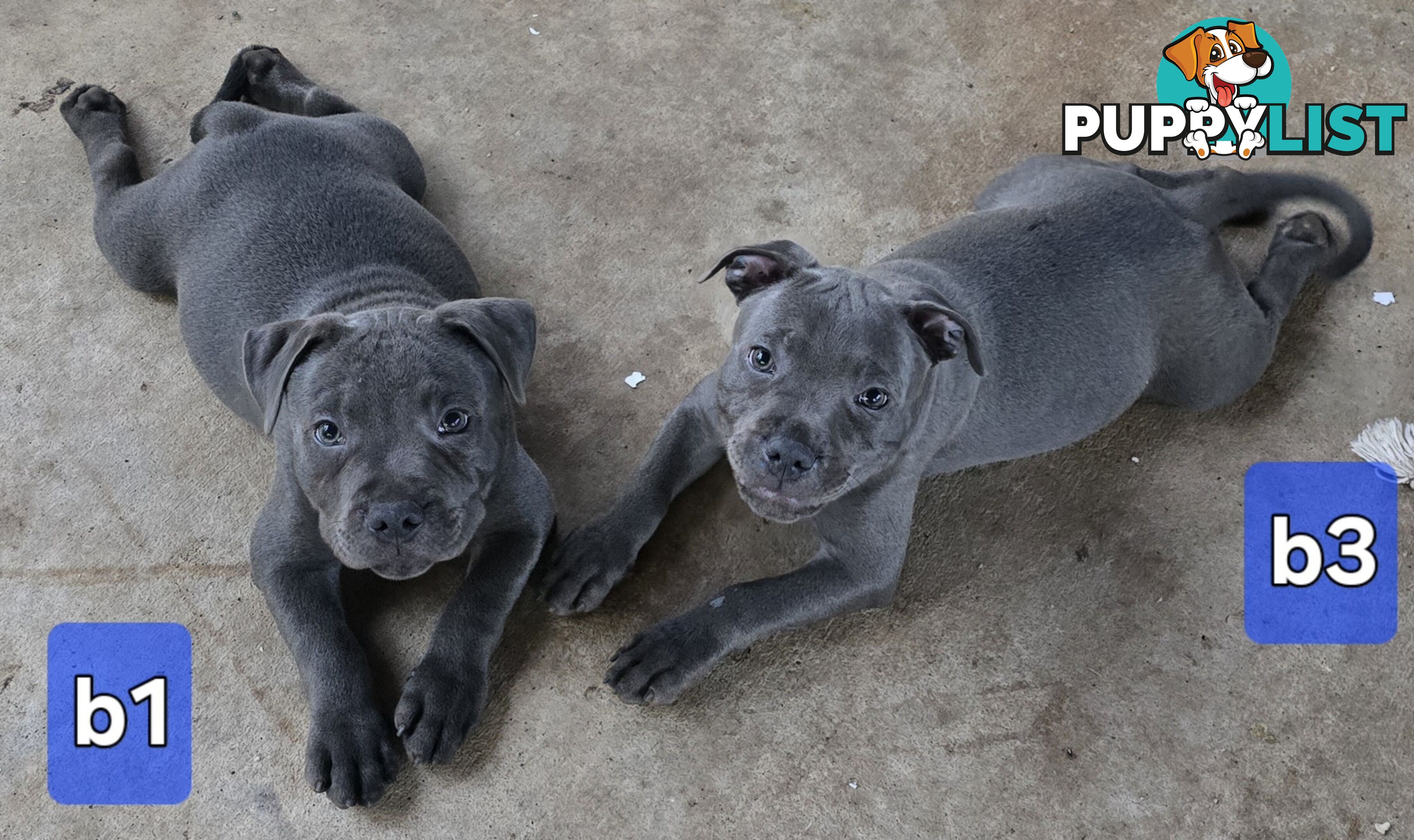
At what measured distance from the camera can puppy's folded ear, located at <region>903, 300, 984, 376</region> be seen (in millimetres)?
3324

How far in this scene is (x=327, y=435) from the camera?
11.0ft

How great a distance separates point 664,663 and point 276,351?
153 cm

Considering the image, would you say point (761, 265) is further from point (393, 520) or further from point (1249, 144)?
point (1249, 144)

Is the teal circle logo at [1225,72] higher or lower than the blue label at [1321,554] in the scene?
higher

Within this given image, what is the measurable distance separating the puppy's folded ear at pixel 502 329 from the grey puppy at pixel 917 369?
62 centimetres

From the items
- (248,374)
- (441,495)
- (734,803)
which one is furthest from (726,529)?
(248,374)

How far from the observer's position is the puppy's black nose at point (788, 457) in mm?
3275

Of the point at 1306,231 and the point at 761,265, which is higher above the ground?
the point at 761,265

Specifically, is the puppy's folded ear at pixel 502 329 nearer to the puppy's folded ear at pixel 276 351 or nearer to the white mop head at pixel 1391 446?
the puppy's folded ear at pixel 276 351

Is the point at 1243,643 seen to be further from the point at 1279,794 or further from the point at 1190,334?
the point at 1190,334

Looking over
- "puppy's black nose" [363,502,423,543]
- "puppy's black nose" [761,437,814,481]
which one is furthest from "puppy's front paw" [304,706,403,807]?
"puppy's black nose" [761,437,814,481]

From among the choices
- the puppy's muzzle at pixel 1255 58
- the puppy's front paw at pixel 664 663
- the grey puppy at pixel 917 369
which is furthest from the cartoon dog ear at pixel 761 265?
the puppy's muzzle at pixel 1255 58

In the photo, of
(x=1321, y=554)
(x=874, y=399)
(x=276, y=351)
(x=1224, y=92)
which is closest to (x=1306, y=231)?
(x=1224, y=92)

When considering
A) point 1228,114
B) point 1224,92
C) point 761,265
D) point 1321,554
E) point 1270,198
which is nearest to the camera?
point 761,265
